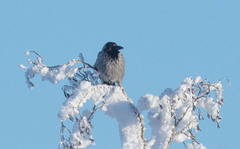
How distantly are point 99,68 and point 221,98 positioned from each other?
2.87m

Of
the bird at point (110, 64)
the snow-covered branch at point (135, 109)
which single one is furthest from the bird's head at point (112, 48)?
the snow-covered branch at point (135, 109)

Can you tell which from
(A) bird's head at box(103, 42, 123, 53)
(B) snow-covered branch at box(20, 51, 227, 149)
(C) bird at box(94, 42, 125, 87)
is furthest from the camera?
(A) bird's head at box(103, 42, 123, 53)

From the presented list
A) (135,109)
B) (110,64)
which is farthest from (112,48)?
(135,109)

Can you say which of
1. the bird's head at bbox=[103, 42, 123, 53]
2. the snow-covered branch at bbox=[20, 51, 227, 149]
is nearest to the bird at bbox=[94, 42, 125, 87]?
the bird's head at bbox=[103, 42, 123, 53]

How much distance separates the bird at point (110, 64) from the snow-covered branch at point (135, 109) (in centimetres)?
186

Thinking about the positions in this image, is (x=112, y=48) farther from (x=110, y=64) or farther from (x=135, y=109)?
(x=135, y=109)

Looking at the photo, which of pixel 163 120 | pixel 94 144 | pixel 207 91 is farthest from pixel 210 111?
pixel 94 144

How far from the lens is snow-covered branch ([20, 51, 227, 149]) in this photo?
4949 millimetres

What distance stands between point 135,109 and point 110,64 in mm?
2801

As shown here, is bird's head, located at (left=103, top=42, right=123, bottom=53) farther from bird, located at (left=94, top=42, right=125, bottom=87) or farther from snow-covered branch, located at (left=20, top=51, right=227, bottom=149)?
snow-covered branch, located at (left=20, top=51, right=227, bottom=149)

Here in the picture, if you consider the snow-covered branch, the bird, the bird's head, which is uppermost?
the bird's head

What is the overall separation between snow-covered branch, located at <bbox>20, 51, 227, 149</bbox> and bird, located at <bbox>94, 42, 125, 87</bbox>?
6.10 feet

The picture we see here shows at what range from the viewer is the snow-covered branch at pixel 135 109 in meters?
4.95

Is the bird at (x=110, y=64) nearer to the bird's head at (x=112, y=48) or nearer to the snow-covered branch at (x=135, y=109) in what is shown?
the bird's head at (x=112, y=48)
